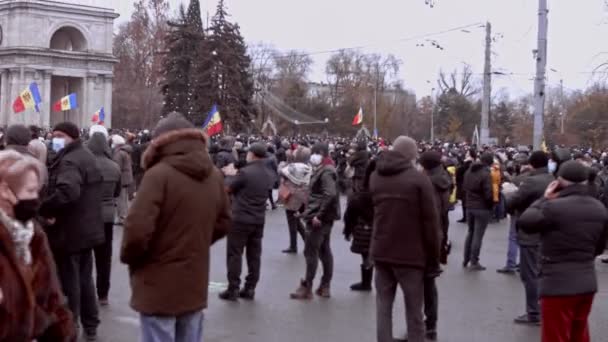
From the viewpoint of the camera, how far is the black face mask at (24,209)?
4508 mm

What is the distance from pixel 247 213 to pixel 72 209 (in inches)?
108

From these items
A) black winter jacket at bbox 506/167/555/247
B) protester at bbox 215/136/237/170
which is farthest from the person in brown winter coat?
protester at bbox 215/136/237/170

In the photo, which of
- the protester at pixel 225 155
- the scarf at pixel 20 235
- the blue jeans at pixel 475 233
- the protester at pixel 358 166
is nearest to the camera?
the scarf at pixel 20 235

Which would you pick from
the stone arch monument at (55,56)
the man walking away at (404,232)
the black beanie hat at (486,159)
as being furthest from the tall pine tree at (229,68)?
the man walking away at (404,232)

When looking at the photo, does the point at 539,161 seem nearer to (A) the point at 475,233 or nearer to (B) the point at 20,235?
(A) the point at 475,233

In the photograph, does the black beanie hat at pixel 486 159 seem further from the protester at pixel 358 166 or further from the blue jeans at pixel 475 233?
the protester at pixel 358 166

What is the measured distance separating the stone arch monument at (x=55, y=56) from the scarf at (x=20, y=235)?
59999 millimetres

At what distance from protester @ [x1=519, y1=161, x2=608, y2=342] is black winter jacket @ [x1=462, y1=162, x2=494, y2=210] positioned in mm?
6601

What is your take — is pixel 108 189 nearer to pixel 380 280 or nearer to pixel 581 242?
pixel 380 280

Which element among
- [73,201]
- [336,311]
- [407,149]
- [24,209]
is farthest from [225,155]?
[24,209]

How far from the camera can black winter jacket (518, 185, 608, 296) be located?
6.95 meters

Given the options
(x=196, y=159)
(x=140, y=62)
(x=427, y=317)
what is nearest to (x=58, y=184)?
(x=196, y=159)

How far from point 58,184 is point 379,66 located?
95462mm

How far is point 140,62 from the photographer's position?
85750 millimetres
